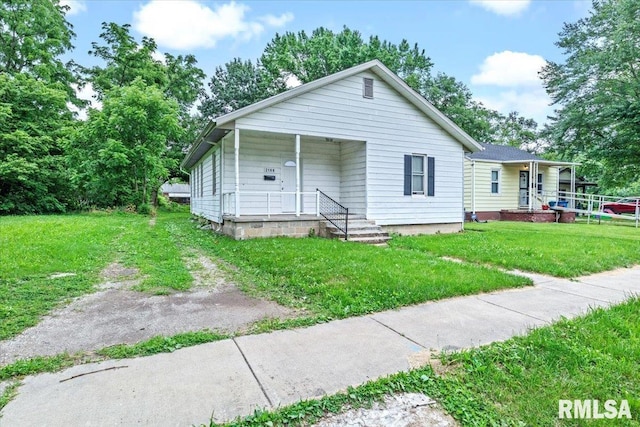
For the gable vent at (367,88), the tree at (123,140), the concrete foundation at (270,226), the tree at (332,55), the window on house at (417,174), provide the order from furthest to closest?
the tree at (332,55)
the tree at (123,140)
the window on house at (417,174)
the gable vent at (367,88)
the concrete foundation at (270,226)

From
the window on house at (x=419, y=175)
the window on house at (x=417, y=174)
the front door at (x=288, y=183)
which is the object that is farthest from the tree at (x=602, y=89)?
the front door at (x=288, y=183)

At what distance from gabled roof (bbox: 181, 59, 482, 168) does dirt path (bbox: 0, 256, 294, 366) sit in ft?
17.4

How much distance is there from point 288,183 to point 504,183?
1344 centimetres

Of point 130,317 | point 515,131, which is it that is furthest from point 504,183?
point 515,131

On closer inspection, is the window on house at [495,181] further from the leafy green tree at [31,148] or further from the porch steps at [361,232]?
the leafy green tree at [31,148]

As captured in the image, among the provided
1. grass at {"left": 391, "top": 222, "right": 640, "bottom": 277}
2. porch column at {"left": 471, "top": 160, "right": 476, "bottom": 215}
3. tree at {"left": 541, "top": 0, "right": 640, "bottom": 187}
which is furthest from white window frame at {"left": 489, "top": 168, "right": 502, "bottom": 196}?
grass at {"left": 391, "top": 222, "right": 640, "bottom": 277}

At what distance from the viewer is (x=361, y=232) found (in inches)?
390

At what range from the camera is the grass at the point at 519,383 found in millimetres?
2131

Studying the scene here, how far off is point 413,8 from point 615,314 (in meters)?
13.7

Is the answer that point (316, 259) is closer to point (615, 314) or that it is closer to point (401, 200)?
point (615, 314)

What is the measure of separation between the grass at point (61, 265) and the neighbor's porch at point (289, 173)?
2770mm

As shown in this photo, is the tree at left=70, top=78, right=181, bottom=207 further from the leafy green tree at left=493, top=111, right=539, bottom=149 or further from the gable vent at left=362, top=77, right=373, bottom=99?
the leafy green tree at left=493, top=111, right=539, bottom=149

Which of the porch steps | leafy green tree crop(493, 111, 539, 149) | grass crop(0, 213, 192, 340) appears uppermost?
leafy green tree crop(493, 111, 539, 149)

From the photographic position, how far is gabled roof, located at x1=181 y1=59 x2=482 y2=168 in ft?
30.3
